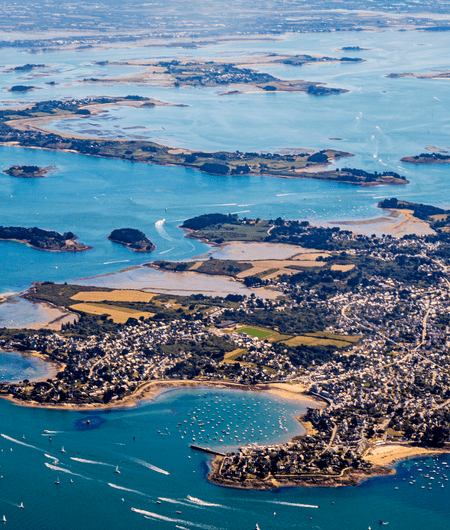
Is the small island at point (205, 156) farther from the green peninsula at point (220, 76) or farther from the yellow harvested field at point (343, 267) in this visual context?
the green peninsula at point (220, 76)

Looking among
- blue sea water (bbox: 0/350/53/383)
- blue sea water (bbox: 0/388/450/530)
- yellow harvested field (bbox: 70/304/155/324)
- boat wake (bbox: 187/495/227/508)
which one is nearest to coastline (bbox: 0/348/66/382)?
blue sea water (bbox: 0/350/53/383)

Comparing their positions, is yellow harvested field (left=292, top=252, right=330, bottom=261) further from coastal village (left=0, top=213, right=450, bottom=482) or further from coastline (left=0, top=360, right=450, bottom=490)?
coastline (left=0, top=360, right=450, bottom=490)

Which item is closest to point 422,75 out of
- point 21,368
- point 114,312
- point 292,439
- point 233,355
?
point 114,312

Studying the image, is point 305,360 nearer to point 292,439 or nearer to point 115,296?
point 292,439

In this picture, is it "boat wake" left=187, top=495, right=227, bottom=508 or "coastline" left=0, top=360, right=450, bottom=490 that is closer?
"boat wake" left=187, top=495, right=227, bottom=508

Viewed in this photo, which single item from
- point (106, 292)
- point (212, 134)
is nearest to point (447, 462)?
point (106, 292)

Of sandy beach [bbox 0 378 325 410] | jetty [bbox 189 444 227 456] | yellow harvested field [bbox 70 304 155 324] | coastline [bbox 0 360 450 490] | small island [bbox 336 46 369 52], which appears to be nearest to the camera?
coastline [bbox 0 360 450 490]

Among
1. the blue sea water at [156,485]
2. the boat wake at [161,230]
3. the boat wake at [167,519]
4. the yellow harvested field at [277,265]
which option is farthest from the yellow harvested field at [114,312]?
the boat wake at [167,519]
